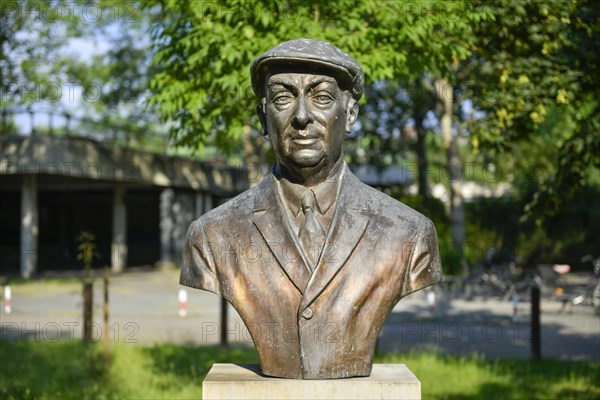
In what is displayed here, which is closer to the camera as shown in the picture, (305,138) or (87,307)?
(305,138)

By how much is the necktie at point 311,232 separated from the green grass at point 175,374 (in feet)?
12.9

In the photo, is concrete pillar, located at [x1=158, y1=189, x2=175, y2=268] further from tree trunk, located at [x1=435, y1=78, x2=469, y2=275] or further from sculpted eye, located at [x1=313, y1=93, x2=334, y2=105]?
sculpted eye, located at [x1=313, y1=93, x2=334, y2=105]

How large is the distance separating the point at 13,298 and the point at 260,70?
1523 centimetres

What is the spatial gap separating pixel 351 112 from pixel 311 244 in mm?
746

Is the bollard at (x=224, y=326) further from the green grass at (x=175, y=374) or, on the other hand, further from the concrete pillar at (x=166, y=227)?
the concrete pillar at (x=166, y=227)

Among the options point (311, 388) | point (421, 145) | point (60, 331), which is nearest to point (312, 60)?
point (311, 388)

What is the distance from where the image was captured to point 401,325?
13133 millimetres

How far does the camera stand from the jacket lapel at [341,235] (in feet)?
12.0


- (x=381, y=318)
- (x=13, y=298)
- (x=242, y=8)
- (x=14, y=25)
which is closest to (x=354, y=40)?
(x=242, y=8)

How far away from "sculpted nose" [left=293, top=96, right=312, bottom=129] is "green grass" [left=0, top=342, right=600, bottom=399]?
4.34 m

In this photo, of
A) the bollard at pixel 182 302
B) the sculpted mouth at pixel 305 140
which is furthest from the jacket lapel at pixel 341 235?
the bollard at pixel 182 302

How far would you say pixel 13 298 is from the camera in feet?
56.6

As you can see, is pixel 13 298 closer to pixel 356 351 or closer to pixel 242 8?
pixel 242 8

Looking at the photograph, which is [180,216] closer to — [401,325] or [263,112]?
[401,325]
